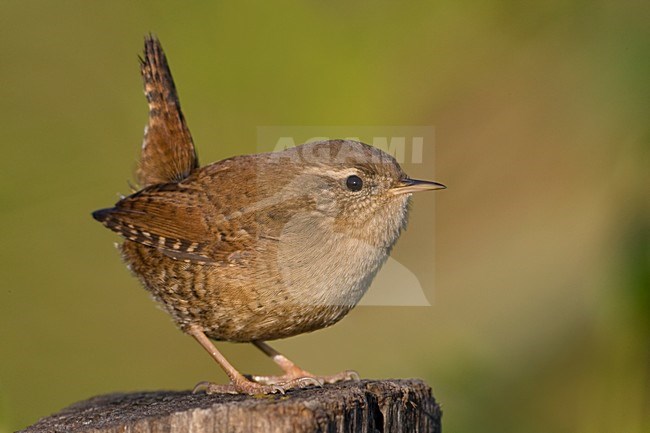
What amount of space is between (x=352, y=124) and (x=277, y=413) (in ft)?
13.3

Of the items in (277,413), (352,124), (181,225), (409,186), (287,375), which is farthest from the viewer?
(352,124)

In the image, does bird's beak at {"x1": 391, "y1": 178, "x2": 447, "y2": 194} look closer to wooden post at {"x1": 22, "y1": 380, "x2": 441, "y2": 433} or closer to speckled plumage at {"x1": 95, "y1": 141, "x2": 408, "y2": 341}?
speckled plumage at {"x1": 95, "y1": 141, "x2": 408, "y2": 341}

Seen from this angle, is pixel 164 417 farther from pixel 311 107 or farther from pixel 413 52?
pixel 413 52

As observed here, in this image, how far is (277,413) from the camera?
105 inches

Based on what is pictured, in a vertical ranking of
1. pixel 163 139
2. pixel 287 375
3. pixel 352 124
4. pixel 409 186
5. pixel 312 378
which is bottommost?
pixel 287 375

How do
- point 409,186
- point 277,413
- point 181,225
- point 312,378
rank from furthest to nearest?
point 181,225
point 409,186
point 312,378
point 277,413

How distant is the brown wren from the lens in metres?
3.84

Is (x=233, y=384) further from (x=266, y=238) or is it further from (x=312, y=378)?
(x=266, y=238)

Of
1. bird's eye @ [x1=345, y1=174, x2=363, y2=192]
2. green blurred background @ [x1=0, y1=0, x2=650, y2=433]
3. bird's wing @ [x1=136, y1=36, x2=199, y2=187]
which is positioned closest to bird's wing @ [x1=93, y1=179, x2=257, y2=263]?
bird's wing @ [x1=136, y1=36, x2=199, y2=187]

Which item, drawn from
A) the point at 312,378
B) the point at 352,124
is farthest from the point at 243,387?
the point at 352,124

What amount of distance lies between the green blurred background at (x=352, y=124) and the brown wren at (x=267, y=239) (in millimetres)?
1540

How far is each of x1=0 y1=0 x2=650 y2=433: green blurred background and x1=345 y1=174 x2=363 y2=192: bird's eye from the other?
160 centimetres

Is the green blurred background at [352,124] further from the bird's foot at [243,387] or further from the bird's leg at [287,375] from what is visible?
the bird's foot at [243,387]

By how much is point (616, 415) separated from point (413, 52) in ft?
11.7
